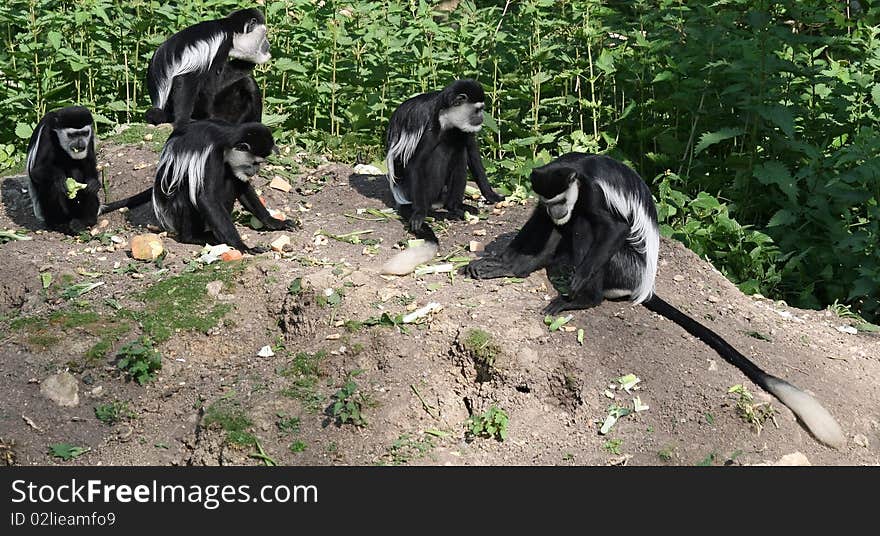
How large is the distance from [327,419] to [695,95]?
12.4 ft

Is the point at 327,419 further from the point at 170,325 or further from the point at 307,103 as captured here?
the point at 307,103

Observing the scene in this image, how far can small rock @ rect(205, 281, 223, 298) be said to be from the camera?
16.7 feet

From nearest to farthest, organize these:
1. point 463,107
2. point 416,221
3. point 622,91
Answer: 1. point 416,221
2. point 463,107
3. point 622,91

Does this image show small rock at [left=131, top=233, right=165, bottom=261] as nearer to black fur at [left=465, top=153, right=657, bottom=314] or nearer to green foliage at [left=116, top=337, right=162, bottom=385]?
green foliage at [left=116, top=337, right=162, bottom=385]

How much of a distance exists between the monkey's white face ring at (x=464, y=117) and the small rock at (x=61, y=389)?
2633 millimetres

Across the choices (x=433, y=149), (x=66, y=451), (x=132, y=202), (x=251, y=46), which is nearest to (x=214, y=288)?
(x=66, y=451)

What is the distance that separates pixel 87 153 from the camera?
19.3ft

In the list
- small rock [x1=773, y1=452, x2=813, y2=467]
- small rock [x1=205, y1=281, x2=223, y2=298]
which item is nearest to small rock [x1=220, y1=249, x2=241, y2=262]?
small rock [x1=205, y1=281, x2=223, y2=298]

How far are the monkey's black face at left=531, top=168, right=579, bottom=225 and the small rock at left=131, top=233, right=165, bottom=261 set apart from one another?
2.07 metres

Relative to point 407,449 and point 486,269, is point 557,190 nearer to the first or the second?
point 486,269

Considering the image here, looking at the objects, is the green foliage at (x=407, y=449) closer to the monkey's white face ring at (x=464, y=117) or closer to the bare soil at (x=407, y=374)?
the bare soil at (x=407, y=374)

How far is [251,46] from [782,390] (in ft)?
14.0

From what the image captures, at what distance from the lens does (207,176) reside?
5.57m

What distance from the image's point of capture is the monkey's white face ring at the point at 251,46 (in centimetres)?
698
